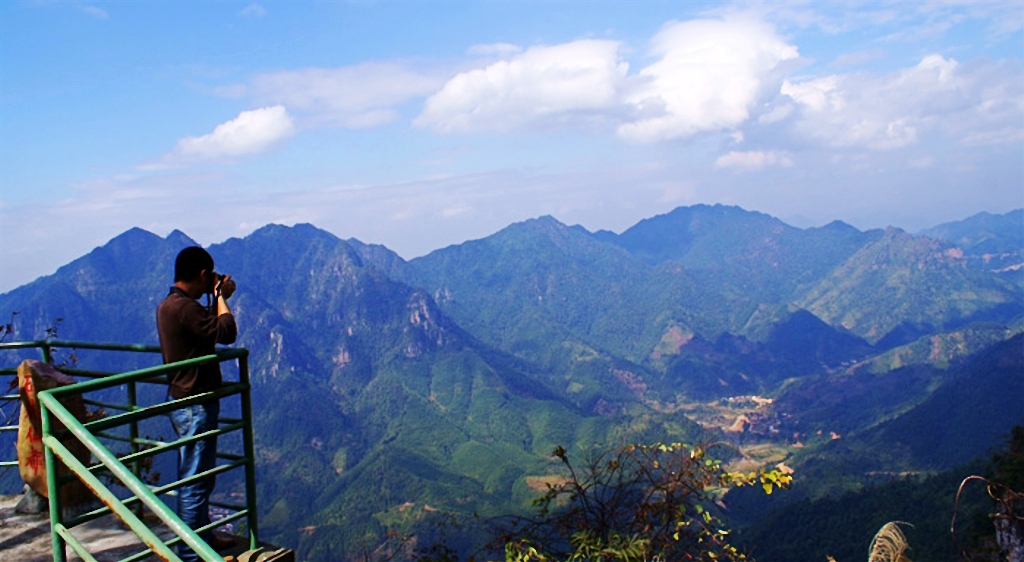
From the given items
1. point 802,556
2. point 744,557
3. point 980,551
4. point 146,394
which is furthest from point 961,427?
point 146,394

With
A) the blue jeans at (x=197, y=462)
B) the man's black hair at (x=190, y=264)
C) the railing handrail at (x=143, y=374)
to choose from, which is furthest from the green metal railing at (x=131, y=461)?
the man's black hair at (x=190, y=264)

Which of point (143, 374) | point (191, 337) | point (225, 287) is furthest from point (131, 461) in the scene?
point (225, 287)

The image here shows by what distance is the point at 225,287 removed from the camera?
5809mm

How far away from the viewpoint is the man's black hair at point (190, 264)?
18.6ft

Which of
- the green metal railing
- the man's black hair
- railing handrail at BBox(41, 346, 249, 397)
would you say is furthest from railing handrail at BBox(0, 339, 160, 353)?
railing handrail at BBox(41, 346, 249, 397)

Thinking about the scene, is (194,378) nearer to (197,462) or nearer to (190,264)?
(197,462)

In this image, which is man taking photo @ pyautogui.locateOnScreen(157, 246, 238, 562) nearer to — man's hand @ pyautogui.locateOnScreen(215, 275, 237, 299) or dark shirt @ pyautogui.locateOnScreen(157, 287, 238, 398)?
dark shirt @ pyautogui.locateOnScreen(157, 287, 238, 398)

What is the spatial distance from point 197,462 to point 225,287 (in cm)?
137

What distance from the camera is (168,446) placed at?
14.8ft

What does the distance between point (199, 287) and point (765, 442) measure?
191365mm

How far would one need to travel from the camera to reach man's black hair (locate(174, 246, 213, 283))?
18.6 feet

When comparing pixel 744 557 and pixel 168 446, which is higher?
pixel 168 446

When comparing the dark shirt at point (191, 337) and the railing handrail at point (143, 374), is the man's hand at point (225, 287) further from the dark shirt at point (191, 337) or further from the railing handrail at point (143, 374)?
the railing handrail at point (143, 374)

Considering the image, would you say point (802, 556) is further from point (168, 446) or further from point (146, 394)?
point (146, 394)
